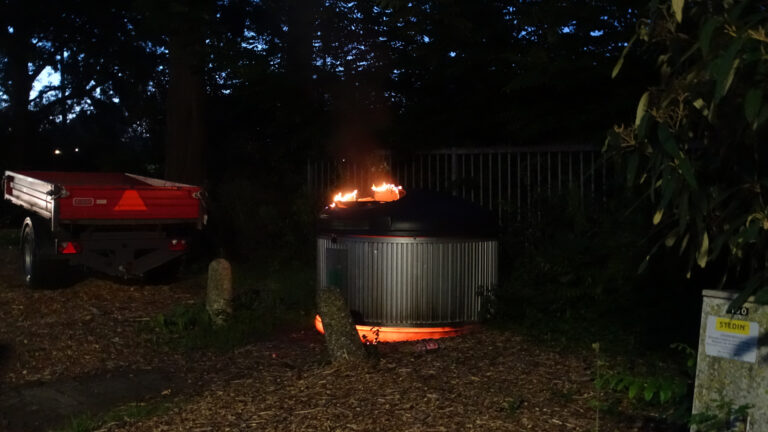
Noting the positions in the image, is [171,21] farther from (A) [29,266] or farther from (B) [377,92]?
(A) [29,266]

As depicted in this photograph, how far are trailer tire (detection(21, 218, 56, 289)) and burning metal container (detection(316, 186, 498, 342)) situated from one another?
506 centimetres

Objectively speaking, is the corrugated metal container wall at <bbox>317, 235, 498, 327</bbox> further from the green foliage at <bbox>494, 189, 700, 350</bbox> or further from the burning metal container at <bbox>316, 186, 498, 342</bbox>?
the green foliage at <bbox>494, 189, 700, 350</bbox>

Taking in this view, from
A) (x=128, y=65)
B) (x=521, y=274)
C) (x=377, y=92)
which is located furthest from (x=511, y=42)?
(x=128, y=65)

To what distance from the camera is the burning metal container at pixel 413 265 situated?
696cm

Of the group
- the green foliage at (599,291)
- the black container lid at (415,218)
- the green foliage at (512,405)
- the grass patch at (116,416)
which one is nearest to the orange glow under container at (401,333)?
the green foliage at (599,291)

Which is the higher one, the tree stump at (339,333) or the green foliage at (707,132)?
the green foliage at (707,132)

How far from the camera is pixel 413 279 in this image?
23.0 ft

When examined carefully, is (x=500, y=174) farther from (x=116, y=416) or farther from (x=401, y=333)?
(x=116, y=416)

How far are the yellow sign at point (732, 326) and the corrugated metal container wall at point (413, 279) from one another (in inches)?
140

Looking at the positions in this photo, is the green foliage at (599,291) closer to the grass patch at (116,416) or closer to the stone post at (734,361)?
the stone post at (734,361)

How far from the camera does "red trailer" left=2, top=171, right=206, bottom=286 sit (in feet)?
33.0

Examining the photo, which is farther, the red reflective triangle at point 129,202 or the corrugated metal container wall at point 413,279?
the red reflective triangle at point 129,202

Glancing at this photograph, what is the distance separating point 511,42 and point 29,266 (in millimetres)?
7351

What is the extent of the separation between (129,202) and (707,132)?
8.51m
